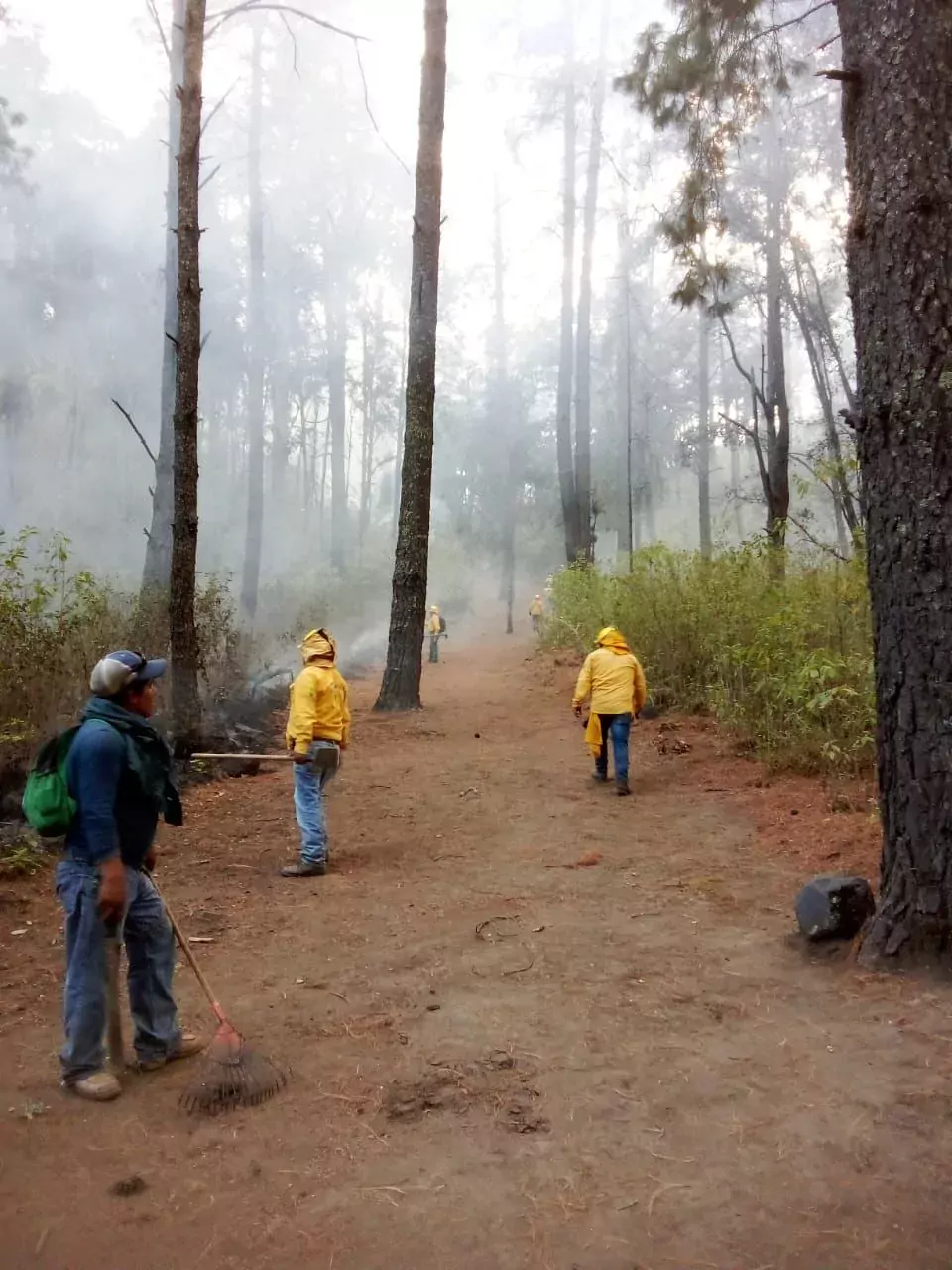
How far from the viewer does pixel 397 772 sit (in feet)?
30.1

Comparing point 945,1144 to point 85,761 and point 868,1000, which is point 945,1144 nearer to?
point 868,1000

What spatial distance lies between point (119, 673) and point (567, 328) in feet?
74.4

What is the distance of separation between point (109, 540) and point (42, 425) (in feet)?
22.6

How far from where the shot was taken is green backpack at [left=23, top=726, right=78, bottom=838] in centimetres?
336

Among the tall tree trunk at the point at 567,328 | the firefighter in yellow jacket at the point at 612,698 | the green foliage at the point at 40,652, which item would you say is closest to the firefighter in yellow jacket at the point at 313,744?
the green foliage at the point at 40,652

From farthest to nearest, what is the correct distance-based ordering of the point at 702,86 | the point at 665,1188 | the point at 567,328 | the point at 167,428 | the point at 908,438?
the point at 567,328 < the point at 167,428 < the point at 702,86 < the point at 908,438 < the point at 665,1188

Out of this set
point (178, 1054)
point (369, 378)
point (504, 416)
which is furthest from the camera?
point (369, 378)

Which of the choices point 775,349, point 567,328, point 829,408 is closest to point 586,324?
point 567,328

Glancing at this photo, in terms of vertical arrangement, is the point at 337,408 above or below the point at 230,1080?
above

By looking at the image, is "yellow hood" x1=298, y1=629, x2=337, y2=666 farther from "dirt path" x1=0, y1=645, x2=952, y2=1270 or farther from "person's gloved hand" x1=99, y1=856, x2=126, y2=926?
"person's gloved hand" x1=99, y1=856, x2=126, y2=926

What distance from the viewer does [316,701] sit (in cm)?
632

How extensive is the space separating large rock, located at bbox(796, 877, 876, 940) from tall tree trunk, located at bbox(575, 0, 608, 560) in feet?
56.5

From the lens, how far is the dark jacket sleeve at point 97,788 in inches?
133

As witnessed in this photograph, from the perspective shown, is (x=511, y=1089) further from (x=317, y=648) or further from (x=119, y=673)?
(x=317, y=648)
